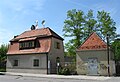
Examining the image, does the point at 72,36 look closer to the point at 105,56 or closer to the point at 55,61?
the point at 55,61

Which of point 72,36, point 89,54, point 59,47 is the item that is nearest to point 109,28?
point 72,36

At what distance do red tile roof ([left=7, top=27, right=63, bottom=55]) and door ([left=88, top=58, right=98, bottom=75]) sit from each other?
280 inches

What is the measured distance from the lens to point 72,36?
45.1 m

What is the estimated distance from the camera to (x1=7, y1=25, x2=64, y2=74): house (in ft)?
109

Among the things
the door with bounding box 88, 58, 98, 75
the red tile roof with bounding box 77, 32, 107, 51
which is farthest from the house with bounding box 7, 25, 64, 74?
the door with bounding box 88, 58, 98, 75

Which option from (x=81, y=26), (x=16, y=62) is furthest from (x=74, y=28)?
(x=16, y=62)

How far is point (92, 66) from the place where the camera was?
29.2 metres

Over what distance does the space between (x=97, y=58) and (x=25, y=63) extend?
12642 mm

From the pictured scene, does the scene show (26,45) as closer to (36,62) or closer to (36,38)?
(36,38)

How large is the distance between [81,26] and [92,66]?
1678 centimetres

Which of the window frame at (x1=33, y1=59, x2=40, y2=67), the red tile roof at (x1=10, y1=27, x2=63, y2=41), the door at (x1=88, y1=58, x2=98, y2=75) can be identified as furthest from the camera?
the red tile roof at (x1=10, y1=27, x2=63, y2=41)

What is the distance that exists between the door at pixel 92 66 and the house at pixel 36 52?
640 centimetres

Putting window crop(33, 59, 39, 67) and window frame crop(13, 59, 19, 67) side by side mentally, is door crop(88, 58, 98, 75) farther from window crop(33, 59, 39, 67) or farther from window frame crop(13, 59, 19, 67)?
window frame crop(13, 59, 19, 67)

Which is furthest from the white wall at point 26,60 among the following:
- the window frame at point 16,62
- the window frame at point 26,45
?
the window frame at point 26,45
